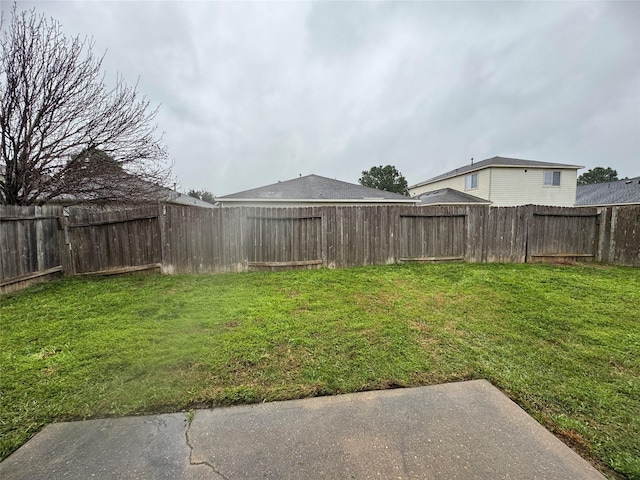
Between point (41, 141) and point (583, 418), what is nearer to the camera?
point (583, 418)

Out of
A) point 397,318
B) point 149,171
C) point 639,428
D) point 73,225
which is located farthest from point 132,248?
point 639,428

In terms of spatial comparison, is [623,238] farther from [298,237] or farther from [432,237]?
[298,237]

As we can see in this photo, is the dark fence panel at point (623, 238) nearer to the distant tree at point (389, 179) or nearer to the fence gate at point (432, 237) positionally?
the fence gate at point (432, 237)

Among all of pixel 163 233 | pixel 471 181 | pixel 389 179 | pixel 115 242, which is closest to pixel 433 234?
pixel 163 233

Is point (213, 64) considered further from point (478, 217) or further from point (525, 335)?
point (525, 335)

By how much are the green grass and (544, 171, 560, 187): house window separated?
60.0 feet

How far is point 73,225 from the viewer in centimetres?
630

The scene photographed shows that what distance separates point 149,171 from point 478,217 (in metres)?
9.03

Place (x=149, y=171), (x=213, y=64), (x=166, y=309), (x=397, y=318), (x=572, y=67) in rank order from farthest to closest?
(x=572, y=67) → (x=213, y=64) → (x=149, y=171) → (x=166, y=309) → (x=397, y=318)

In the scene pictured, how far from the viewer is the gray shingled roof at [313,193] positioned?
1330 centimetres

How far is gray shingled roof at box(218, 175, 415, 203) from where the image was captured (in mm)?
13297

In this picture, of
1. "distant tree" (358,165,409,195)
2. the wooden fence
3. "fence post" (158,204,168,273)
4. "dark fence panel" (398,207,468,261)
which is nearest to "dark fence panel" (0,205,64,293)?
the wooden fence

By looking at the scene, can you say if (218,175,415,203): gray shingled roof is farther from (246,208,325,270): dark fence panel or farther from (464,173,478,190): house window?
(464,173,478,190): house window

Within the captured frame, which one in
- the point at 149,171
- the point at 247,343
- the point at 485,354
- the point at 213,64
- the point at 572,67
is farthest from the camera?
the point at 572,67
